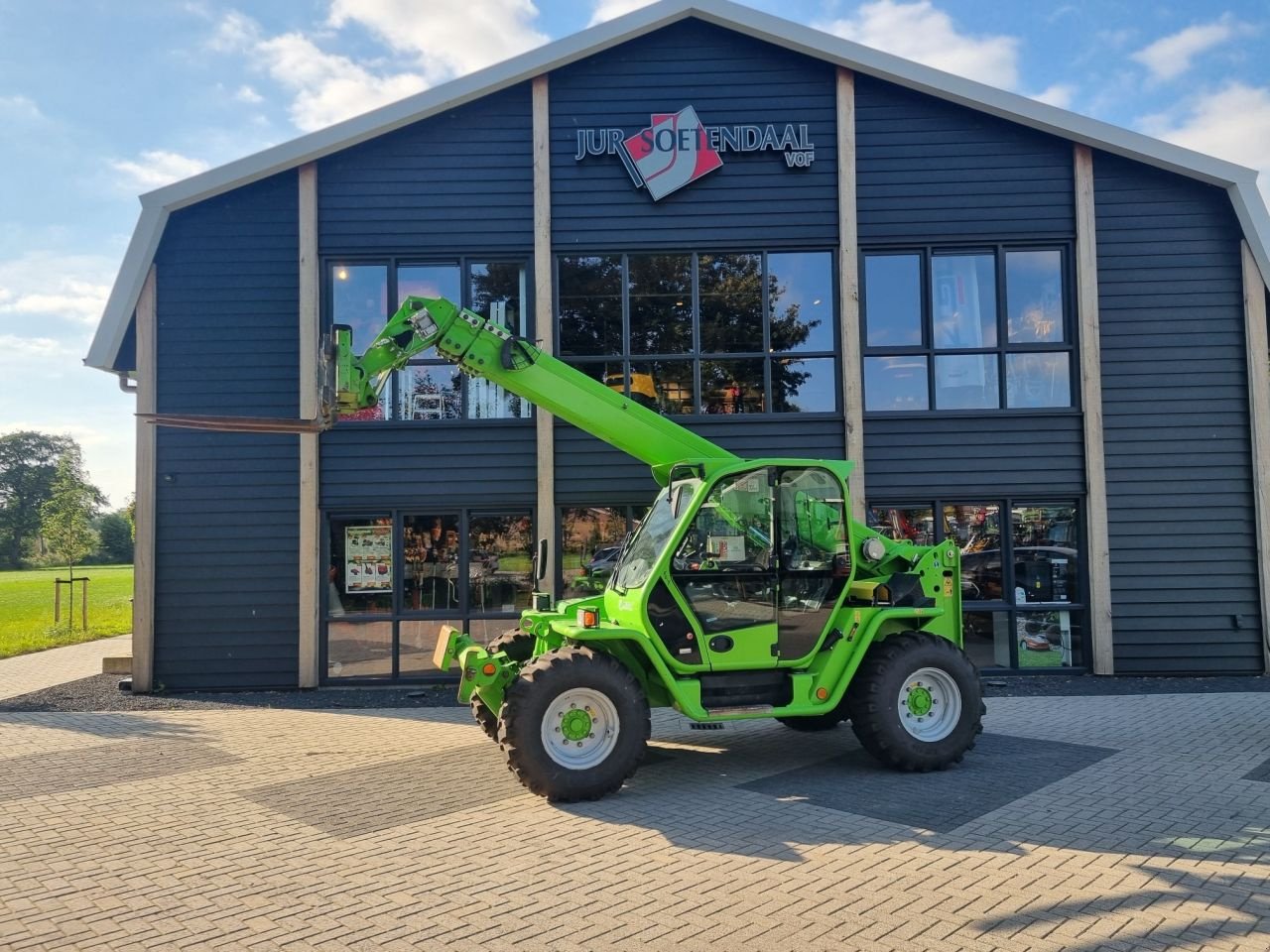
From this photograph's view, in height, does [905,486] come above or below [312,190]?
below

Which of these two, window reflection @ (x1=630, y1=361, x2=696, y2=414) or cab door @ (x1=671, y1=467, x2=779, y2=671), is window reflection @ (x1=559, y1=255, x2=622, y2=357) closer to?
window reflection @ (x1=630, y1=361, x2=696, y2=414)

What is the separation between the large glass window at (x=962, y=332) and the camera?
10664 mm

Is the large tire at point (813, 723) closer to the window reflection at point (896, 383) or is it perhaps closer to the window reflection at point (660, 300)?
the window reflection at point (896, 383)

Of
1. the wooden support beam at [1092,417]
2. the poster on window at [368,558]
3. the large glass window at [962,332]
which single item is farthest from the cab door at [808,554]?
the poster on window at [368,558]

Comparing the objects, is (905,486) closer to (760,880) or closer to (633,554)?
(633,554)

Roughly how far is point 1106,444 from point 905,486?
235 centimetres

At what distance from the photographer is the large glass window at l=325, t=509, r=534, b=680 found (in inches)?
411

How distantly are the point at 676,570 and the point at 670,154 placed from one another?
618 cm

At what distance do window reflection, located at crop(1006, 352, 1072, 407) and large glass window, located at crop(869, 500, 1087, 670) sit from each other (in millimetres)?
1193

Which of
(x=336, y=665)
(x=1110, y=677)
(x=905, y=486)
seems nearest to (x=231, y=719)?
(x=336, y=665)

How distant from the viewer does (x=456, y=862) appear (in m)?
4.81

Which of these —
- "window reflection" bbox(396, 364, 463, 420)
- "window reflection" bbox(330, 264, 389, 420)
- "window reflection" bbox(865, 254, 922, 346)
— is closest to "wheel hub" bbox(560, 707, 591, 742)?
"window reflection" bbox(396, 364, 463, 420)

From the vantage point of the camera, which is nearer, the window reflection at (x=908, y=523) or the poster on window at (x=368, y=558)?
the poster on window at (x=368, y=558)

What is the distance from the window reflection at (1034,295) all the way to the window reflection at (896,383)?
1.18 m
